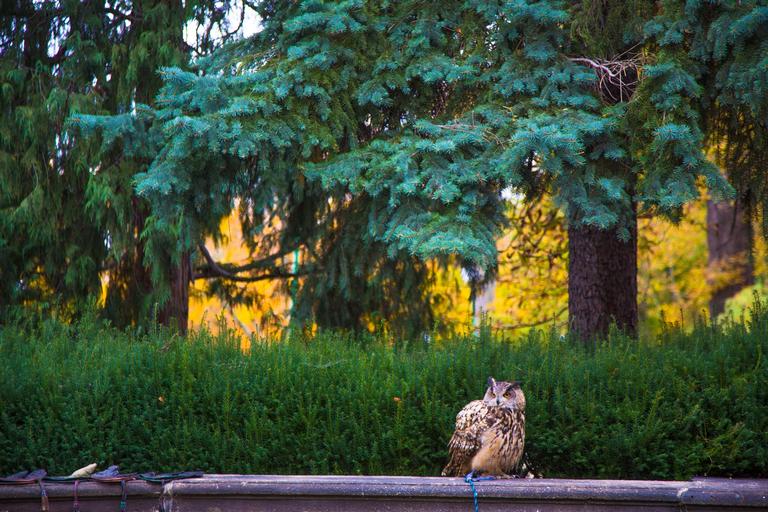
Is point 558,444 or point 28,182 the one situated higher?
point 28,182

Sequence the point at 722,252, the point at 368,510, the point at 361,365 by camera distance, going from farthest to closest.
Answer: the point at 722,252 → the point at 361,365 → the point at 368,510

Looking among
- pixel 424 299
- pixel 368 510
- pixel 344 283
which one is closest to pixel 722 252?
pixel 424 299

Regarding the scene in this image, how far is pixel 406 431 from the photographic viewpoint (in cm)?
588

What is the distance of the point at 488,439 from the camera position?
501 centimetres

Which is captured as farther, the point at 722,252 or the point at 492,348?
the point at 722,252

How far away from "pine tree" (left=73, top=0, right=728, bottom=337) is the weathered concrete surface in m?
1.74

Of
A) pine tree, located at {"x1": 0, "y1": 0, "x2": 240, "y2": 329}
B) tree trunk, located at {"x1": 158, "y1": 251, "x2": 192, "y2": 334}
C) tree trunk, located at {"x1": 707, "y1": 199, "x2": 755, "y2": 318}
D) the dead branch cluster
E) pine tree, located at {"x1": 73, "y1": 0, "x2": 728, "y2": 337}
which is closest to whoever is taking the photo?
pine tree, located at {"x1": 73, "y1": 0, "x2": 728, "y2": 337}

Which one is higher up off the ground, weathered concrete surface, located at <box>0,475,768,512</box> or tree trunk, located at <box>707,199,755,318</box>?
tree trunk, located at <box>707,199,755,318</box>

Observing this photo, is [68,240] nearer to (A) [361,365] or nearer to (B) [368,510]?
(A) [361,365]

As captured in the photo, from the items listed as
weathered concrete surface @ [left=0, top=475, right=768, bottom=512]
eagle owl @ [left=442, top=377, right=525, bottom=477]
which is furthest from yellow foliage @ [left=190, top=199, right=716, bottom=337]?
weathered concrete surface @ [left=0, top=475, right=768, bottom=512]

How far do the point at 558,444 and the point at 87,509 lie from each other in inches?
124

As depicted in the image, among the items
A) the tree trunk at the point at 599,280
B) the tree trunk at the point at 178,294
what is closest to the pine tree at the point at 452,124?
the tree trunk at the point at 599,280

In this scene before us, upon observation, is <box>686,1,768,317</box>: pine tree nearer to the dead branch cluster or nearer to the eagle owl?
the dead branch cluster

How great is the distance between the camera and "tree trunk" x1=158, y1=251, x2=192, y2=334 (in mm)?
9664
